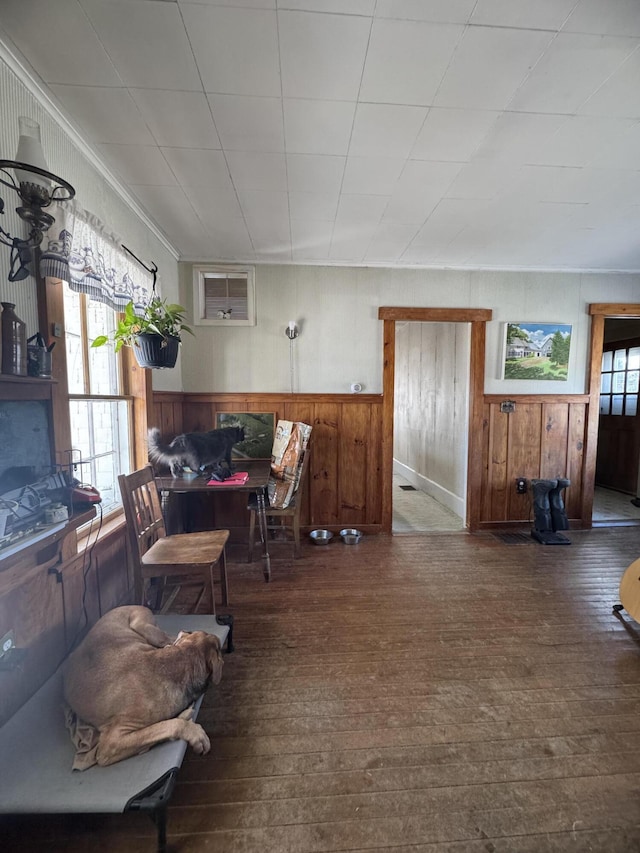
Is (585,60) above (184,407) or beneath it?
above

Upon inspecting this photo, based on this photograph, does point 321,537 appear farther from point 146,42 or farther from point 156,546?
point 146,42

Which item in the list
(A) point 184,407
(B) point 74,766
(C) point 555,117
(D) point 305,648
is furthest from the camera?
(A) point 184,407

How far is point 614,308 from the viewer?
359cm

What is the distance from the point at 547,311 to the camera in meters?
3.60

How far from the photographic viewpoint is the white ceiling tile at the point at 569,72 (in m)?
1.32

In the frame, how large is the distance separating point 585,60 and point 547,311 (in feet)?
8.48

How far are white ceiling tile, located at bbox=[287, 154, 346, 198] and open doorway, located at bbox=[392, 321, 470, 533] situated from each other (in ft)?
7.66

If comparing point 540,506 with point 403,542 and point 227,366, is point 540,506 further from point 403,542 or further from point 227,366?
point 227,366

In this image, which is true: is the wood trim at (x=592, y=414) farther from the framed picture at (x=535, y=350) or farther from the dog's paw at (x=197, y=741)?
the dog's paw at (x=197, y=741)

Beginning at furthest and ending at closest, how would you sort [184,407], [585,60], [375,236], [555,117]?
[184,407] → [375,236] → [555,117] → [585,60]

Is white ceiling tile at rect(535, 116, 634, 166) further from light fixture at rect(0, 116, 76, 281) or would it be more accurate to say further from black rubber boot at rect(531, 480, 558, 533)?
black rubber boot at rect(531, 480, 558, 533)

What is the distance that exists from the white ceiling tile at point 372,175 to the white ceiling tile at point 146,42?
894 millimetres

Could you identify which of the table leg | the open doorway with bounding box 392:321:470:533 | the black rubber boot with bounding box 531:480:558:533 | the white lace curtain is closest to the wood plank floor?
the table leg

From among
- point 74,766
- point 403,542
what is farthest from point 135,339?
point 403,542
